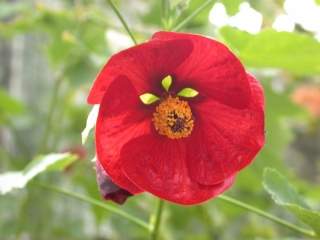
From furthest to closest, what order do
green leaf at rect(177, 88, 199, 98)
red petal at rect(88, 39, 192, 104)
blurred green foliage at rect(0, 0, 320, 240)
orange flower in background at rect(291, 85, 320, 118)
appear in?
orange flower in background at rect(291, 85, 320, 118)
blurred green foliage at rect(0, 0, 320, 240)
green leaf at rect(177, 88, 199, 98)
red petal at rect(88, 39, 192, 104)

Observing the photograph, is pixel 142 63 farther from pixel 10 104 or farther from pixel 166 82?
pixel 10 104

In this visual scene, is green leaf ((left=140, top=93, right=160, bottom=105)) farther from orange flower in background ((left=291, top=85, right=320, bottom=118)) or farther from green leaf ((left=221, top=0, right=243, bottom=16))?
orange flower in background ((left=291, top=85, right=320, bottom=118))

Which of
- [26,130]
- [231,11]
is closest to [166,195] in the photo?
[231,11]

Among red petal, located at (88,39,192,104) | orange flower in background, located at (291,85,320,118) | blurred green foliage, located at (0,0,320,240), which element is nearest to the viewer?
red petal, located at (88,39,192,104)

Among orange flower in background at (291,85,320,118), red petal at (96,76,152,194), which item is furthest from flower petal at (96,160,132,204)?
orange flower in background at (291,85,320,118)

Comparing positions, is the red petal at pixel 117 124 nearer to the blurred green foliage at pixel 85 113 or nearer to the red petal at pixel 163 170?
the red petal at pixel 163 170

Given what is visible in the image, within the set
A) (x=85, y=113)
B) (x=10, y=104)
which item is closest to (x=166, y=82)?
(x=10, y=104)

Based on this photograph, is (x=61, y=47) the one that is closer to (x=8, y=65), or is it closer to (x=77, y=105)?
(x=77, y=105)
